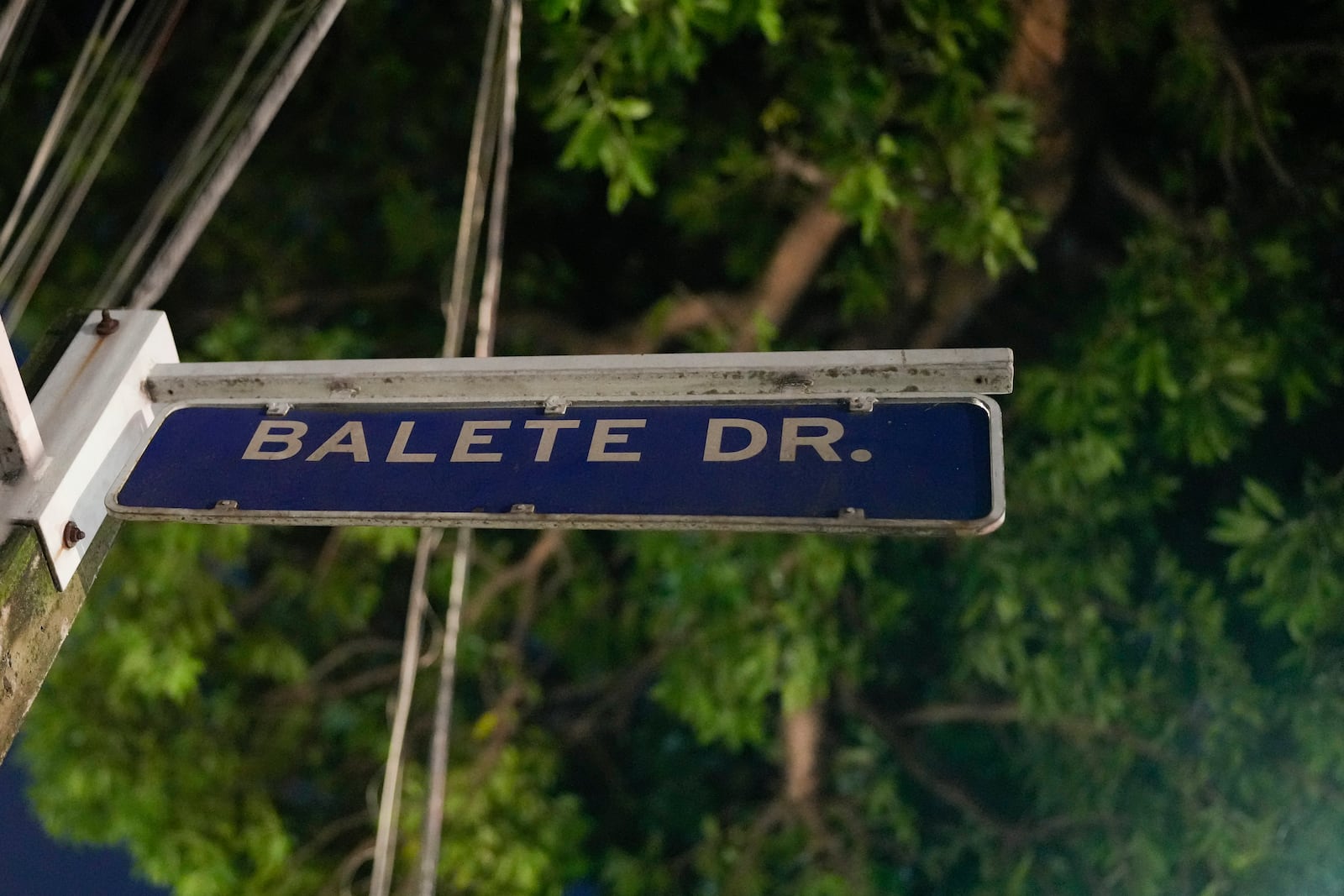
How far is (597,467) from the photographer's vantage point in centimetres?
134

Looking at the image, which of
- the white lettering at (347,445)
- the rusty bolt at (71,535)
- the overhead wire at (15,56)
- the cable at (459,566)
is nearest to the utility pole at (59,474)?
the rusty bolt at (71,535)

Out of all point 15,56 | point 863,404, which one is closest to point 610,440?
point 863,404

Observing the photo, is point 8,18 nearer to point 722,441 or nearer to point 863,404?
point 722,441

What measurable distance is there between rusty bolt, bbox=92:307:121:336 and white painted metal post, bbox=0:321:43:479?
0.73 feet

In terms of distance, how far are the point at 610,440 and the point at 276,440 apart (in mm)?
491

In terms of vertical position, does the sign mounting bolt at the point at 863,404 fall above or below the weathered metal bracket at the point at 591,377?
below

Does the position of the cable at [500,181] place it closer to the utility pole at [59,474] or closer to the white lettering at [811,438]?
the utility pole at [59,474]

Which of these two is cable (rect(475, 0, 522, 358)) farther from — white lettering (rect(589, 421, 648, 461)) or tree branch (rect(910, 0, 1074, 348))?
tree branch (rect(910, 0, 1074, 348))

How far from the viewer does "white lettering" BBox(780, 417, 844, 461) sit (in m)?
1.32

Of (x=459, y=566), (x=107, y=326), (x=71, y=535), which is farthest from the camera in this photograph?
(x=459, y=566)

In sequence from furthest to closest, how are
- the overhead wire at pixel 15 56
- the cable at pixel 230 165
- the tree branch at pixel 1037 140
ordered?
1. the overhead wire at pixel 15 56
2. the tree branch at pixel 1037 140
3. the cable at pixel 230 165

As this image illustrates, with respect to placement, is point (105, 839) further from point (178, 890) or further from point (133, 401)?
point (133, 401)

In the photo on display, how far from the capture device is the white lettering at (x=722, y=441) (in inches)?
52.4

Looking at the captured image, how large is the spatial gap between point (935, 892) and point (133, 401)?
536cm
